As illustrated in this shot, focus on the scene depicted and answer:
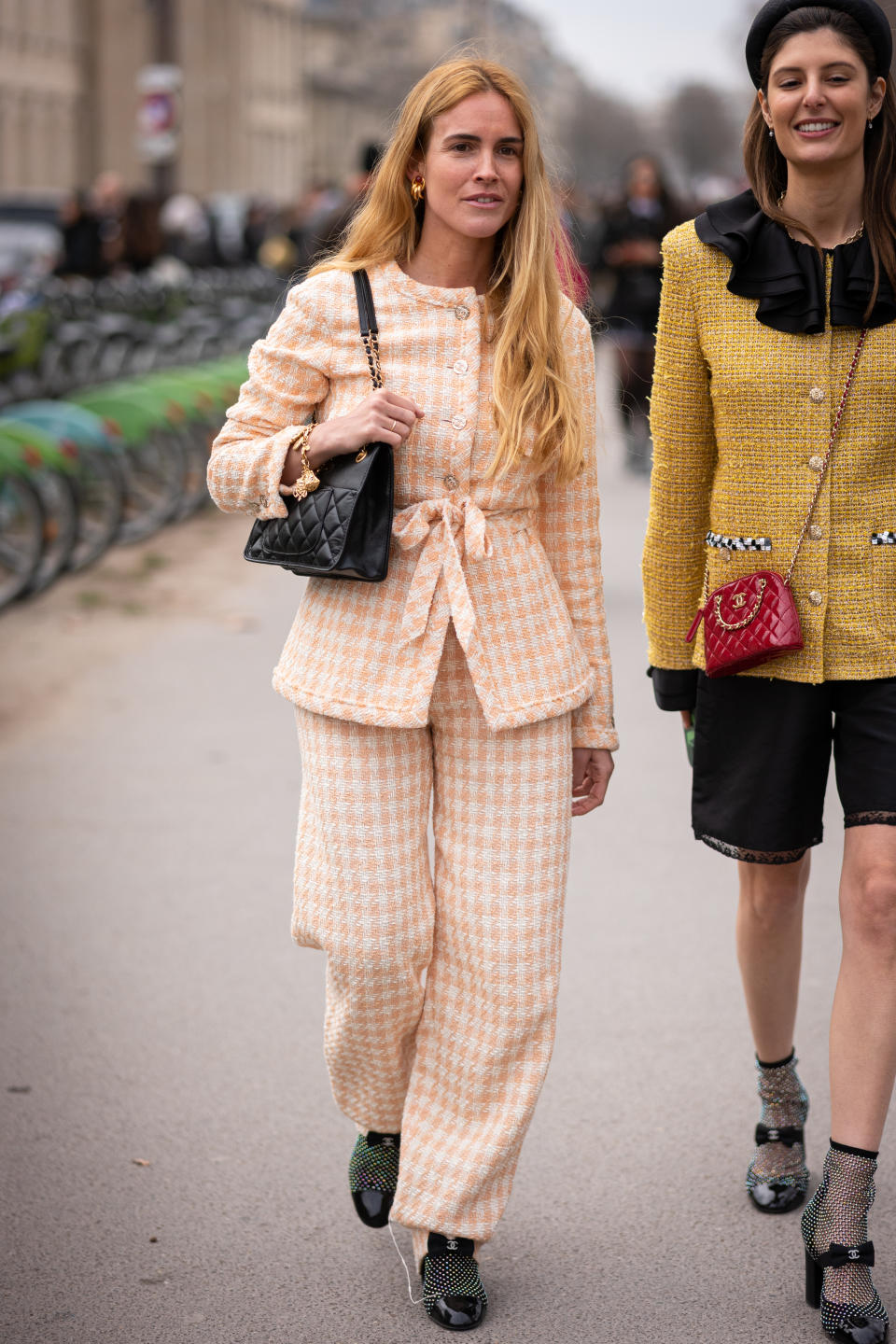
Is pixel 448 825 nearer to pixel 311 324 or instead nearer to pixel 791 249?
pixel 311 324

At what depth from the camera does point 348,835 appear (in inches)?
120

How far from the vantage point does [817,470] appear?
10.1 feet

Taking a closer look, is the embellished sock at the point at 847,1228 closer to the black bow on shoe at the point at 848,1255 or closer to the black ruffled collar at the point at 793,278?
the black bow on shoe at the point at 848,1255

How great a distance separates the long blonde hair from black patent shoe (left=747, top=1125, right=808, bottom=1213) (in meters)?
1.41

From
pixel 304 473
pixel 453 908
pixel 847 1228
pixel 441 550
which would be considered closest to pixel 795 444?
pixel 441 550

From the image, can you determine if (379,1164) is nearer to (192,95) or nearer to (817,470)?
(817,470)

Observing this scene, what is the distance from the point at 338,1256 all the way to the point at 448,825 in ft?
2.96

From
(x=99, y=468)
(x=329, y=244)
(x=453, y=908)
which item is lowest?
(x=99, y=468)

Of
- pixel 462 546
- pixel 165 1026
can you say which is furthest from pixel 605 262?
pixel 462 546

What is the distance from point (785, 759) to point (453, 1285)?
111 centimetres

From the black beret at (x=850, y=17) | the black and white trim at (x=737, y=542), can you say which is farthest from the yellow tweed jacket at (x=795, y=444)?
the black beret at (x=850, y=17)

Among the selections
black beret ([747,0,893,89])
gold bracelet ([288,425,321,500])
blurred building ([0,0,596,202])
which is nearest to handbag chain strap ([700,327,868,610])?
black beret ([747,0,893,89])

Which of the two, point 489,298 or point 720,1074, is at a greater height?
point 489,298

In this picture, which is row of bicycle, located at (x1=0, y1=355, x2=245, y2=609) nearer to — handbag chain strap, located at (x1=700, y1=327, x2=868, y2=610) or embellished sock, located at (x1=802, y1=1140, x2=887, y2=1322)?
handbag chain strap, located at (x1=700, y1=327, x2=868, y2=610)
